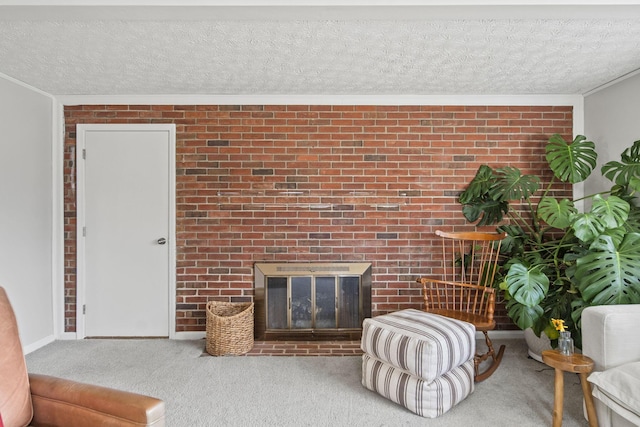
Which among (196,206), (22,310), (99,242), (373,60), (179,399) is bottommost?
(179,399)

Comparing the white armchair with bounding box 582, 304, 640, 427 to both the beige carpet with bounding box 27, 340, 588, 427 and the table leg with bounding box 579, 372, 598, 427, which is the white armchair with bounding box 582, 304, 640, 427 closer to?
the table leg with bounding box 579, 372, 598, 427

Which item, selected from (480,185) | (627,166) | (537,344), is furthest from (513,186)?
(537,344)

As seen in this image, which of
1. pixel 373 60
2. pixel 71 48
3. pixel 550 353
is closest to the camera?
pixel 550 353

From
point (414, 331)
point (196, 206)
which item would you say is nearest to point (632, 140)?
point (414, 331)

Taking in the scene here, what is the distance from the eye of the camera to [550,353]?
1.93 m

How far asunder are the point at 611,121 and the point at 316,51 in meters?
2.46

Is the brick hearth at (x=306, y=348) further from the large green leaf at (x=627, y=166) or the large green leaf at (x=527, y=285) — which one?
the large green leaf at (x=627, y=166)

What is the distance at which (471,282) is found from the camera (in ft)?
9.59

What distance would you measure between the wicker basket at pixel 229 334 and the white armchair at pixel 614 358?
225cm

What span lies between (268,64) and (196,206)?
Answer: 143 centimetres

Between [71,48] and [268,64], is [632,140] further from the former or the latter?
[71,48]

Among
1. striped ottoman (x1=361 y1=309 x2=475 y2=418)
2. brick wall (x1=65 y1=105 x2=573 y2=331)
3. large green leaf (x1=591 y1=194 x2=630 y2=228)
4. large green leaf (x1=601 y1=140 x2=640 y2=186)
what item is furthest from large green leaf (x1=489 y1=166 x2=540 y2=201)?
striped ottoman (x1=361 y1=309 x2=475 y2=418)

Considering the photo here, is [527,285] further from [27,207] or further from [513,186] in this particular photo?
[27,207]

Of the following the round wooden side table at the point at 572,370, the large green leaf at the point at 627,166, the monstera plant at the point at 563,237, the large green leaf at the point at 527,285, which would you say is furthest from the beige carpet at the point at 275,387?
the large green leaf at the point at 627,166
